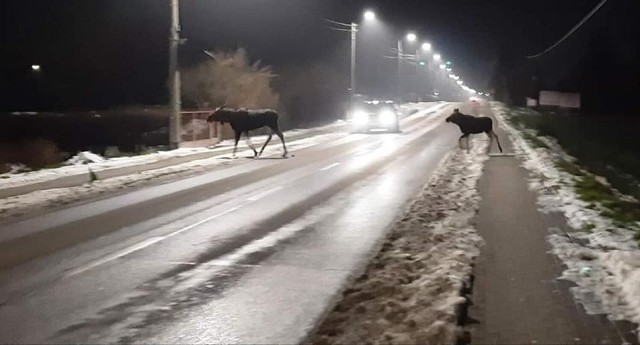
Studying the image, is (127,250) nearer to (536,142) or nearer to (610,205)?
(610,205)

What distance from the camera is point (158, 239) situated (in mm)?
12047

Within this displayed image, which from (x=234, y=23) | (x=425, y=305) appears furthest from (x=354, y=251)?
(x=234, y=23)

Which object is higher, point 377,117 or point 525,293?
point 377,117

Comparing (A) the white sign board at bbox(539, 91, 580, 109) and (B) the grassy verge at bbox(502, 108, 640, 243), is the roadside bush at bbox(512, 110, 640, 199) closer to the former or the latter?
(B) the grassy verge at bbox(502, 108, 640, 243)

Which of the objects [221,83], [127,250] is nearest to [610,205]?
[127,250]

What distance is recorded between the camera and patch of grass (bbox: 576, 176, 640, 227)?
43.5ft

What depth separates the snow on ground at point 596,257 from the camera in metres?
8.01

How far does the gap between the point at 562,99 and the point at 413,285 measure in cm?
7370

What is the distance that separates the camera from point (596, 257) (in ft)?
33.1

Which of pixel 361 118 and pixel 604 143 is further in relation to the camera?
pixel 361 118

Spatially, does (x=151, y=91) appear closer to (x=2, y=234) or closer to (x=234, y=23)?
(x=234, y=23)

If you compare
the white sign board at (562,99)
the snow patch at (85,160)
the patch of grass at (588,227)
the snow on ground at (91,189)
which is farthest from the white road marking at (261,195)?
the white sign board at (562,99)

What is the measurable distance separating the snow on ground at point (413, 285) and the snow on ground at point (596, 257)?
117 centimetres

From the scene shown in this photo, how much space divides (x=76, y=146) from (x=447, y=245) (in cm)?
2987
